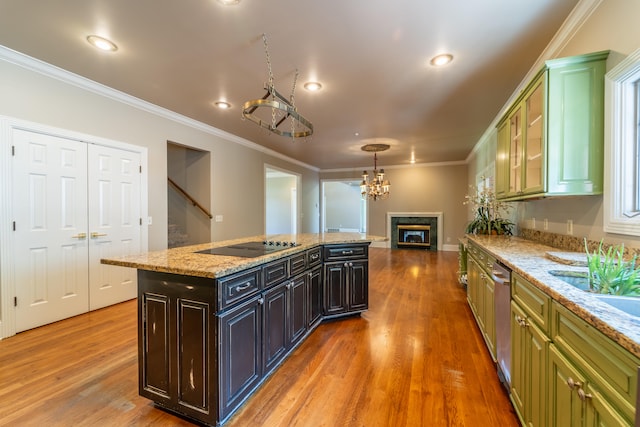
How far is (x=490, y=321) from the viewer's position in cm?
220

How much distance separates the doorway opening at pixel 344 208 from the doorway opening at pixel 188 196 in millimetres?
7569

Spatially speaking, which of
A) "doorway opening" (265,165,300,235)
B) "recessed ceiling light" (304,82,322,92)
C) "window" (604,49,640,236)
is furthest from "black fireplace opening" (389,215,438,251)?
"window" (604,49,640,236)

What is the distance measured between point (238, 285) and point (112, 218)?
2.70m

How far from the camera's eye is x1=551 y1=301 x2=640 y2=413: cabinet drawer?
0.72 metres

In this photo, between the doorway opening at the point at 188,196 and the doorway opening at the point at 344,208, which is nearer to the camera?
the doorway opening at the point at 188,196

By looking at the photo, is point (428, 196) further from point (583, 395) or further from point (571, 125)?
point (583, 395)

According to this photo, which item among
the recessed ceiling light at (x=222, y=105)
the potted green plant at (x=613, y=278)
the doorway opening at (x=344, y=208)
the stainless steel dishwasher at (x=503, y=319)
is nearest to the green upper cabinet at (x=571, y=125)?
the stainless steel dishwasher at (x=503, y=319)

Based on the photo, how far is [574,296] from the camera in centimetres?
103

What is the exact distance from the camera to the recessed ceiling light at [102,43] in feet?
7.46

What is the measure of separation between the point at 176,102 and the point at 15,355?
301 centimetres

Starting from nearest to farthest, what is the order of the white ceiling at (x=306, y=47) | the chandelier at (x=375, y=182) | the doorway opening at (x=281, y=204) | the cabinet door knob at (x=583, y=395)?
the cabinet door knob at (x=583, y=395), the white ceiling at (x=306, y=47), the chandelier at (x=375, y=182), the doorway opening at (x=281, y=204)

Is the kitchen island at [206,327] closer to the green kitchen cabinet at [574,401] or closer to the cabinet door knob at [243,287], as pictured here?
the cabinet door knob at [243,287]

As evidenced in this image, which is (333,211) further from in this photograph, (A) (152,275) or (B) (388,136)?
(A) (152,275)

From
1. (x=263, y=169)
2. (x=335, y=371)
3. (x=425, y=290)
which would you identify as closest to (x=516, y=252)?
(x=335, y=371)
